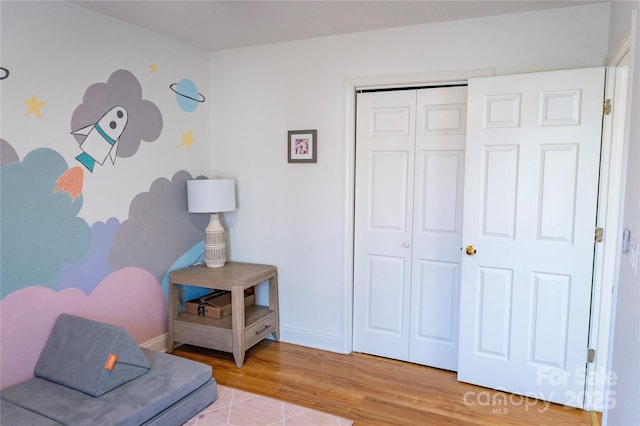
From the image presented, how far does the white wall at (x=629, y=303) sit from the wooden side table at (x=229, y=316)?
7.18 ft

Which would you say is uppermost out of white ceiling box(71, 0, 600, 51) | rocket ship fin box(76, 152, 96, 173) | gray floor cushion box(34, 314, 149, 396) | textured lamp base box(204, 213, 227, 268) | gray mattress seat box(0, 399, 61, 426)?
white ceiling box(71, 0, 600, 51)

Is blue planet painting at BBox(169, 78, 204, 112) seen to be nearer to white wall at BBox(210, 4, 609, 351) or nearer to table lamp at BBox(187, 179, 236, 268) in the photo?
white wall at BBox(210, 4, 609, 351)

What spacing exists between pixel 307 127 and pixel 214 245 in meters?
1.22

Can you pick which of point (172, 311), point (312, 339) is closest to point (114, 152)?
point (172, 311)

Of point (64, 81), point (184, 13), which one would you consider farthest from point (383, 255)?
point (64, 81)

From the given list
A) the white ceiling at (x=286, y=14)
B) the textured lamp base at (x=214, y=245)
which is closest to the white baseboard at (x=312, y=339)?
the textured lamp base at (x=214, y=245)

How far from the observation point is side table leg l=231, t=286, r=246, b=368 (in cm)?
298

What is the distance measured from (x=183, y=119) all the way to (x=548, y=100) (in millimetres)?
Answer: 2642

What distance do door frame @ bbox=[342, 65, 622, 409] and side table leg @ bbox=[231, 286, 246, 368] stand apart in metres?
0.80

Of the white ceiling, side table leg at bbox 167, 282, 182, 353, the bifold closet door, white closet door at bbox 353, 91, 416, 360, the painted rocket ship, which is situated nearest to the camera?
the white ceiling

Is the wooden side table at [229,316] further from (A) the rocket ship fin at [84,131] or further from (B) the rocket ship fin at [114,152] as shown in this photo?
(A) the rocket ship fin at [84,131]

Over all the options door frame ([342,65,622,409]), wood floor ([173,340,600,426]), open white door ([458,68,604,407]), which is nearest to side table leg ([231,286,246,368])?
wood floor ([173,340,600,426])

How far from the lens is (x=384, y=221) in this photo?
3.18 m

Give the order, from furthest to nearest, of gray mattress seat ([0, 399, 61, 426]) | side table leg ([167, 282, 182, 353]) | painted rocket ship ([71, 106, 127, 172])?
1. side table leg ([167, 282, 182, 353])
2. painted rocket ship ([71, 106, 127, 172])
3. gray mattress seat ([0, 399, 61, 426])
